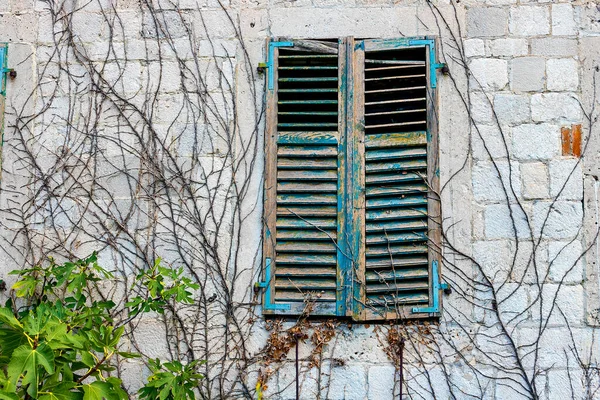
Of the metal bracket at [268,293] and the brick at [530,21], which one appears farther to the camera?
the brick at [530,21]

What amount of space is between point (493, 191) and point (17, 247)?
9.13 ft

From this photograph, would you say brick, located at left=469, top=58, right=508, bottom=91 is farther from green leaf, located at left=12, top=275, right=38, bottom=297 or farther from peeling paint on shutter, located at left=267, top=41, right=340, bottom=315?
green leaf, located at left=12, top=275, right=38, bottom=297

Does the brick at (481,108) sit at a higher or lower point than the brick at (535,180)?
higher

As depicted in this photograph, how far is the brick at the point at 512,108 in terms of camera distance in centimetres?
524

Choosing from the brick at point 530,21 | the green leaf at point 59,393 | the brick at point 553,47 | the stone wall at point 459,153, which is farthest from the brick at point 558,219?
the green leaf at point 59,393

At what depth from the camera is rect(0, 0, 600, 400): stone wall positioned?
16.2 ft

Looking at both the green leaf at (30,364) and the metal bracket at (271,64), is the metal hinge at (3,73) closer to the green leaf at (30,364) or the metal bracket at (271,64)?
the metal bracket at (271,64)

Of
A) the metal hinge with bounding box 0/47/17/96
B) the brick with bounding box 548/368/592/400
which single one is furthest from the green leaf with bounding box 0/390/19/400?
the brick with bounding box 548/368/592/400

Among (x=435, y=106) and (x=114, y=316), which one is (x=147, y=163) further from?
(x=435, y=106)

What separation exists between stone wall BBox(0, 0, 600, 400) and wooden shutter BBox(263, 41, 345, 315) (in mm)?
101

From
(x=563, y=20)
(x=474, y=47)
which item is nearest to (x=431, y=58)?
(x=474, y=47)

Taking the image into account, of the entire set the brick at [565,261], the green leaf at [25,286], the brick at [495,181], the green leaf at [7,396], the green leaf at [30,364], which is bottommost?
the green leaf at [7,396]

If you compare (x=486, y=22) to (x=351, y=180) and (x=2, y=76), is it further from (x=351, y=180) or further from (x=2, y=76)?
(x=2, y=76)

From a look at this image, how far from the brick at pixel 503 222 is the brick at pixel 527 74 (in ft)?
2.38
